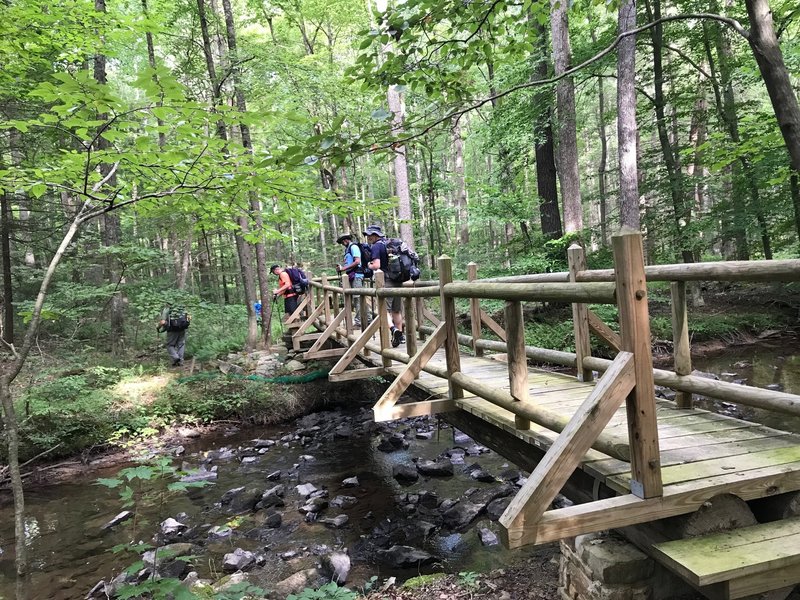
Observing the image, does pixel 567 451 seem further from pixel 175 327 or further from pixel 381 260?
pixel 175 327

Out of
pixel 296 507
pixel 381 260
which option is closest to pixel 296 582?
pixel 296 507

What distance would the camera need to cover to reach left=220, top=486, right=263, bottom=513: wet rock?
7398 mm

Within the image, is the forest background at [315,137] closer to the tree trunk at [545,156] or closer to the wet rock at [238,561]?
the tree trunk at [545,156]

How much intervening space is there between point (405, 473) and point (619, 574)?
5.60 m

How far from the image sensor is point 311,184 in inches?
180

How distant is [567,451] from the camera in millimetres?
2279

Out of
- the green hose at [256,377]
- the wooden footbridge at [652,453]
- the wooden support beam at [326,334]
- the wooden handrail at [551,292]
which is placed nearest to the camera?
the wooden footbridge at [652,453]

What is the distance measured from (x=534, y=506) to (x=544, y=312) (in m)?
12.5

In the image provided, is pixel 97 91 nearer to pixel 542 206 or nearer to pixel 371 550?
pixel 371 550

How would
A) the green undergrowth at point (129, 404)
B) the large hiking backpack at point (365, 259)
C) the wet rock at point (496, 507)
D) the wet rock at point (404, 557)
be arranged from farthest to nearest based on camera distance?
the green undergrowth at point (129, 404) < the large hiking backpack at point (365, 259) < the wet rock at point (496, 507) < the wet rock at point (404, 557)

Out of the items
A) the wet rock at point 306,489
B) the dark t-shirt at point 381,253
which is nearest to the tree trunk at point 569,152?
the dark t-shirt at point 381,253

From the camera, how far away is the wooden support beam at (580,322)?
15.2 ft

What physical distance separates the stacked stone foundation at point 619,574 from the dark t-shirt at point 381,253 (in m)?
5.33

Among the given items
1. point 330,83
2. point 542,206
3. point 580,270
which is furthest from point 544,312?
point 330,83
